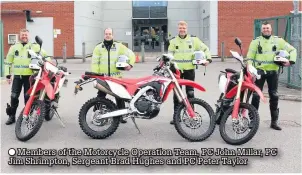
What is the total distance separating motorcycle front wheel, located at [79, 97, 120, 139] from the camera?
674 centimetres

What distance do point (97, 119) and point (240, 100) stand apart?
2.18 m

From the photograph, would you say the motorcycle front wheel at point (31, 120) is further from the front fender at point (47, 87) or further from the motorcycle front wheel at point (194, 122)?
the motorcycle front wheel at point (194, 122)

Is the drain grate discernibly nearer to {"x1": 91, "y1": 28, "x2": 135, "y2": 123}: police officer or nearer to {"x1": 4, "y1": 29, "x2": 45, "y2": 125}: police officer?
{"x1": 91, "y1": 28, "x2": 135, "y2": 123}: police officer

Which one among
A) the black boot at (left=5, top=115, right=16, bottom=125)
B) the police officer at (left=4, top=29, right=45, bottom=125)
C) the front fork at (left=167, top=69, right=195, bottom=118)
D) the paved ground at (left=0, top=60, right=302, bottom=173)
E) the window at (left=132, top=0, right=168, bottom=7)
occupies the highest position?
the window at (left=132, top=0, right=168, bottom=7)

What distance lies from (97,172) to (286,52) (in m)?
3.77

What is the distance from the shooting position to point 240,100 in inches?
264

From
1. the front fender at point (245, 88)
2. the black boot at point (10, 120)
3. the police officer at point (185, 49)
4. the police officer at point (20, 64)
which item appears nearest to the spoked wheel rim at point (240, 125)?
the front fender at point (245, 88)

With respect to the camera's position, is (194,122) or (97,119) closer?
(194,122)

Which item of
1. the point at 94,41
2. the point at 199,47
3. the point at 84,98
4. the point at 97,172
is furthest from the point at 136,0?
the point at 97,172

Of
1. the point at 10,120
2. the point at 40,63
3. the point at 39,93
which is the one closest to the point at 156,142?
the point at 39,93

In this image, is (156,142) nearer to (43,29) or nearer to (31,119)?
(31,119)

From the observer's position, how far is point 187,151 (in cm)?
605

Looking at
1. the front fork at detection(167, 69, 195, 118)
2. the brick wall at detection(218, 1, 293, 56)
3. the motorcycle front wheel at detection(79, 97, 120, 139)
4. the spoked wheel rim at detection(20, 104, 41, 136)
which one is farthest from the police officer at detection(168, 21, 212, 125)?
the brick wall at detection(218, 1, 293, 56)

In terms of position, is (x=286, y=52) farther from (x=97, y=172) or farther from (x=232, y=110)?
(x=97, y=172)
